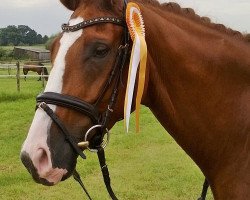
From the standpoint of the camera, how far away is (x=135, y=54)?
2.37 metres

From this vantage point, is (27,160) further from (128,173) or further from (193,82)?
(128,173)

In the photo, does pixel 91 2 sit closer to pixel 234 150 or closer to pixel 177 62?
pixel 177 62

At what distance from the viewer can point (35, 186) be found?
7.31 metres

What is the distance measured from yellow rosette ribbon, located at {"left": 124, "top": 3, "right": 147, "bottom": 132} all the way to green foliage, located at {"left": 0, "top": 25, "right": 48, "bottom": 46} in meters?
70.7

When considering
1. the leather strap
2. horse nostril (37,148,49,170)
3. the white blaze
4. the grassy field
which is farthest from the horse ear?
the grassy field

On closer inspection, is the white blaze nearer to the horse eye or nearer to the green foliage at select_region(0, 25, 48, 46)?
the horse eye

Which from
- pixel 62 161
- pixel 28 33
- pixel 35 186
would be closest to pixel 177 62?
pixel 62 161

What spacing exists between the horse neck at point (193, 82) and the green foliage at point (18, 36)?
7059 cm

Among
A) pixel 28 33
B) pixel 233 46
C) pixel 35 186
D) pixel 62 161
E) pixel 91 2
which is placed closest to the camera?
pixel 62 161

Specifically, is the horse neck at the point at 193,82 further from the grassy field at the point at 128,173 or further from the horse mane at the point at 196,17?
the grassy field at the point at 128,173

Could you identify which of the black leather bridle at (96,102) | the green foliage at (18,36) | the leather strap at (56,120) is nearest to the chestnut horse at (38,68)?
the black leather bridle at (96,102)

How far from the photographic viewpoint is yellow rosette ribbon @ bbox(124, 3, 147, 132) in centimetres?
238

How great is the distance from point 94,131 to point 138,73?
424 mm

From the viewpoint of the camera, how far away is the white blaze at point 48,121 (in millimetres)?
2115
